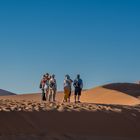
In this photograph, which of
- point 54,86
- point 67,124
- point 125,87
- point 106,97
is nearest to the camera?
point 67,124

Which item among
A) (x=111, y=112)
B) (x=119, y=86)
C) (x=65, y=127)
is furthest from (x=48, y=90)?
(x=119, y=86)

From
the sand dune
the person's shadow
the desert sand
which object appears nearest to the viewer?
the desert sand

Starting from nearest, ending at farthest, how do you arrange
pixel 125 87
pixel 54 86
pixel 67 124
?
1. pixel 67 124
2. pixel 54 86
3. pixel 125 87

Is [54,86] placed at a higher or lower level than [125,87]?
lower

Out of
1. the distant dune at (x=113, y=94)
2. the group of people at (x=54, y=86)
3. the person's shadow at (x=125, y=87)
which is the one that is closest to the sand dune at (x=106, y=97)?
the distant dune at (x=113, y=94)

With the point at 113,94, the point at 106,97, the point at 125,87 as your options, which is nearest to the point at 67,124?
the point at 106,97

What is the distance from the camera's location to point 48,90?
22.3m

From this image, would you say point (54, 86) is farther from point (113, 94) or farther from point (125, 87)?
point (125, 87)

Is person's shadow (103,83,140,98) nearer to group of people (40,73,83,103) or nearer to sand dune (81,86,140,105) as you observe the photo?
sand dune (81,86,140,105)

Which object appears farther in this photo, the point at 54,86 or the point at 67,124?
the point at 54,86

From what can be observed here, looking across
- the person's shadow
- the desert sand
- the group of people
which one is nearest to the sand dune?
the person's shadow

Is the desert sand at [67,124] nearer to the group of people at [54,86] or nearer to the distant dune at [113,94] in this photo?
the group of people at [54,86]

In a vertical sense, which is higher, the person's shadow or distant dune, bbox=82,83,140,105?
the person's shadow

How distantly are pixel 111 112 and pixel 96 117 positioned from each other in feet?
3.85
